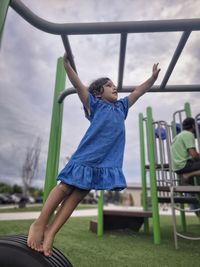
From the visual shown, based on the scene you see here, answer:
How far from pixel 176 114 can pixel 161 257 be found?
2.42 meters

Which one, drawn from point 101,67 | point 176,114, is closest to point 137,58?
point 101,67

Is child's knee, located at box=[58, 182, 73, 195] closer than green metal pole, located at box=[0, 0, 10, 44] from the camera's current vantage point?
No

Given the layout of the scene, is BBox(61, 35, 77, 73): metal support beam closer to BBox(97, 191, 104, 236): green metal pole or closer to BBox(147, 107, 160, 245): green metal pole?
BBox(147, 107, 160, 245): green metal pole

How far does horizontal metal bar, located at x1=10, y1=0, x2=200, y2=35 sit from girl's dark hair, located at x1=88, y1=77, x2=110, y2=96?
33 centimetres

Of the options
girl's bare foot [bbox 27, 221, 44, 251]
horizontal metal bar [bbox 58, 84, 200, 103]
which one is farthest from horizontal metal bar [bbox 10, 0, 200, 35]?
girl's bare foot [bbox 27, 221, 44, 251]

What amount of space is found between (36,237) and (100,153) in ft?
1.49

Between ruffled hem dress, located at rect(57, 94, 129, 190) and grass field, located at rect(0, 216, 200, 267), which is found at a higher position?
ruffled hem dress, located at rect(57, 94, 129, 190)

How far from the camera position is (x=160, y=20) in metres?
1.01

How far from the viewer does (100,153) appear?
110 cm

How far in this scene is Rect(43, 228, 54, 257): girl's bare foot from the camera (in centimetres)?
97

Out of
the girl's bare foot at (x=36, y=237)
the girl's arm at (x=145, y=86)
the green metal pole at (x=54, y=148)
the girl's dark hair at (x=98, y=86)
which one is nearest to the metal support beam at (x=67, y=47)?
the girl's dark hair at (x=98, y=86)

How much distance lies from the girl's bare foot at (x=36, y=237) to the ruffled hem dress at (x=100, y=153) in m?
0.22

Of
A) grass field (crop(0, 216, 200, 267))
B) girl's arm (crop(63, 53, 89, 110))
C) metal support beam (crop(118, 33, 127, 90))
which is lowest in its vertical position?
grass field (crop(0, 216, 200, 267))

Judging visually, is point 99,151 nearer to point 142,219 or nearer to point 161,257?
point 161,257
